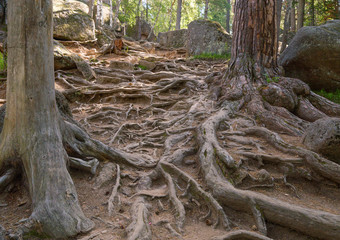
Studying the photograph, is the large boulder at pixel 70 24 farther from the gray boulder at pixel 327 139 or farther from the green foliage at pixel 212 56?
the gray boulder at pixel 327 139

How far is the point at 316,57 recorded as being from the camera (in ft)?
24.4

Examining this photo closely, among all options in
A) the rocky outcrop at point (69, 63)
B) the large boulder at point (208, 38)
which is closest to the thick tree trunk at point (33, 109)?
the rocky outcrop at point (69, 63)

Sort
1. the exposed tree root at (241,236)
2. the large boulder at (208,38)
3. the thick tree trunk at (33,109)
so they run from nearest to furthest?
the exposed tree root at (241,236) < the thick tree trunk at (33,109) < the large boulder at (208,38)

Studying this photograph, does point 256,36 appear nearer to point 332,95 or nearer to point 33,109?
point 332,95

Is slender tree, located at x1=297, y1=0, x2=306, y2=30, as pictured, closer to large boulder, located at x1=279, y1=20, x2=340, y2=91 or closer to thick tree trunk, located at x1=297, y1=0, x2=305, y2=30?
thick tree trunk, located at x1=297, y1=0, x2=305, y2=30

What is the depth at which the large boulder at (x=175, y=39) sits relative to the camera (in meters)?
18.0

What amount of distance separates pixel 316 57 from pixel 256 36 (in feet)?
9.06

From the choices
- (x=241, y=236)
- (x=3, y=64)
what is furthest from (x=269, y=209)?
(x=3, y=64)

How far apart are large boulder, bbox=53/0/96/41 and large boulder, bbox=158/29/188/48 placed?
644cm

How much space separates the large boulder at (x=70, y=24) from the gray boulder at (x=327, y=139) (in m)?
13.1

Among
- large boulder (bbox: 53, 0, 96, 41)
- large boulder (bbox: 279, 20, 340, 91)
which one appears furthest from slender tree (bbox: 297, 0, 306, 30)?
large boulder (bbox: 53, 0, 96, 41)

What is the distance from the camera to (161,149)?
468 centimetres

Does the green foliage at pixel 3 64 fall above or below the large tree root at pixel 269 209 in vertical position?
above

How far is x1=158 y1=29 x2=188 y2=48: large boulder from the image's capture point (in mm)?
17984
